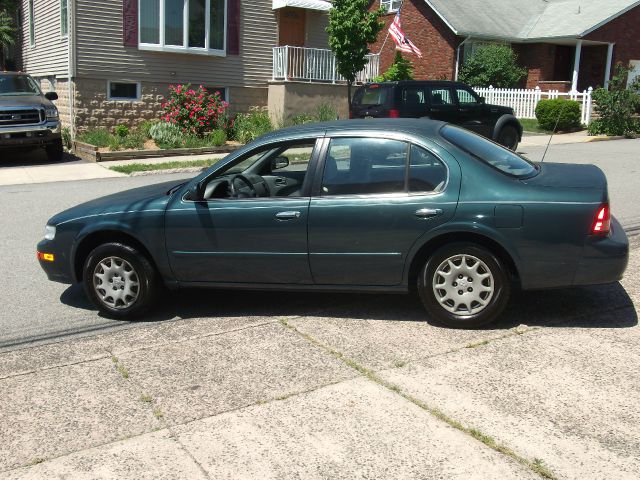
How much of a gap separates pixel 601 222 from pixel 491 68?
2537 cm

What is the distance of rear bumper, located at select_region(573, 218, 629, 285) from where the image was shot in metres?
5.09

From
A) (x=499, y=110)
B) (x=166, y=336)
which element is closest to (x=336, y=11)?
(x=499, y=110)

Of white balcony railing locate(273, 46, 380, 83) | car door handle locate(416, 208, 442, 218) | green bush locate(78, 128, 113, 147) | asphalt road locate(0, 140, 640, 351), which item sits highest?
white balcony railing locate(273, 46, 380, 83)

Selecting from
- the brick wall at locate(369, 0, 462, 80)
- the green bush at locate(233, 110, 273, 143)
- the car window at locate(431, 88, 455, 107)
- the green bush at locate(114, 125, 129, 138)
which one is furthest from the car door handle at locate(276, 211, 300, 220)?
the brick wall at locate(369, 0, 462, 80)

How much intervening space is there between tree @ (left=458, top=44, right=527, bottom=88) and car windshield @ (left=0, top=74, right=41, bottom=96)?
56.8 ft

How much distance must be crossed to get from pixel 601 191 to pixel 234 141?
15.4 meters

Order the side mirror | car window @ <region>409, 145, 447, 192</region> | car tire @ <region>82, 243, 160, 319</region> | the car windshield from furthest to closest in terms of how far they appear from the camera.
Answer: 1. the car windshield
2. the side mirror
3. car tire @ <region>82, 243, 160, 319</region>
4. car window @ <region>409, 145, 447, 192</region>

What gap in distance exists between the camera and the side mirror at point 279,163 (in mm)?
6393

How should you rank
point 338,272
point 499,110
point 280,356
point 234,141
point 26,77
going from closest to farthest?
point 280,356 < point 338,272 < point 499,110 < point 26,77 < point 234,141

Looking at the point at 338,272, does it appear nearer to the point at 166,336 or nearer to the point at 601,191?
the point at 166,336

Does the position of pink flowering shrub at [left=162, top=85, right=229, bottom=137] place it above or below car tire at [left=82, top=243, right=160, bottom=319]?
above

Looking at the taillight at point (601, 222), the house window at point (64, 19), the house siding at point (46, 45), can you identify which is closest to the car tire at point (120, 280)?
the taillight at point (601, 222)

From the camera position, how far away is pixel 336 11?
2005 cm

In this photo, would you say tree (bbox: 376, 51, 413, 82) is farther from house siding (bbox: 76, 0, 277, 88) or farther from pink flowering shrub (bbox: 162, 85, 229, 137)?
pink flowering shrub (bbox: 162, 85, 229, 137)
